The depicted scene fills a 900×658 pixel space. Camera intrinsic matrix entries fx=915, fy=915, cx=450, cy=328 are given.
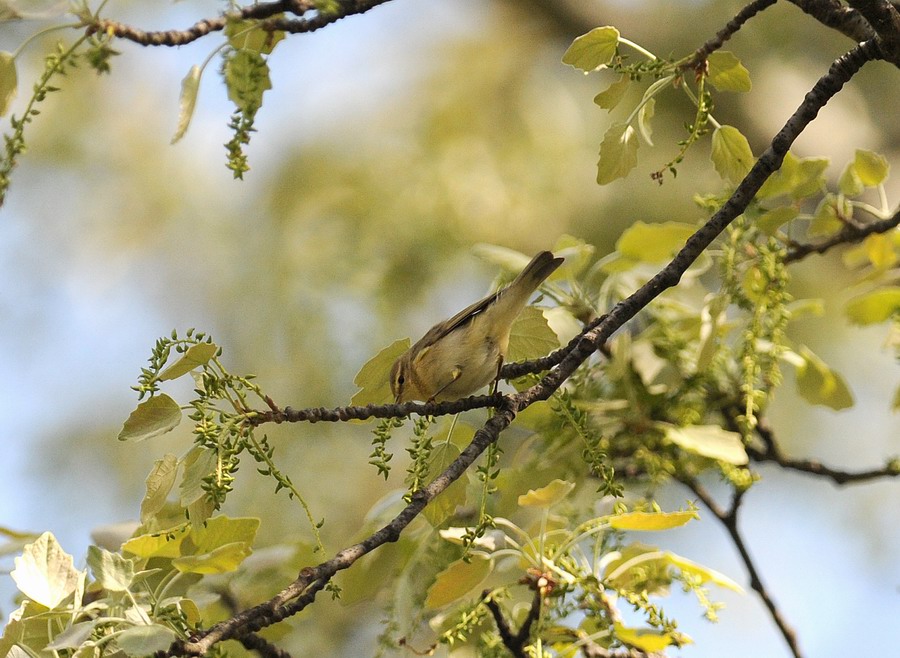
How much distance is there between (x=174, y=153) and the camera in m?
6.30

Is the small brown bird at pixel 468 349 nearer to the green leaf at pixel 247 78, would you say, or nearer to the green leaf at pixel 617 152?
the green leaf at pixel 617 152

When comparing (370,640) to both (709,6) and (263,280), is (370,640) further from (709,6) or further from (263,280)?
(709,6)

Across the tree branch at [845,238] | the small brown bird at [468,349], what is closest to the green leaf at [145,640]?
the small brown bird at [468,349]

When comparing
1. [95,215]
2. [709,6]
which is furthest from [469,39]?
[95,215]

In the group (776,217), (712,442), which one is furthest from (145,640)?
(776,217)

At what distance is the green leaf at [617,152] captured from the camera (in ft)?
5.19

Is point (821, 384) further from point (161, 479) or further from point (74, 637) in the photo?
point (74, 637)

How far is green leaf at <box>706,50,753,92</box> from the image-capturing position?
1.53 meters

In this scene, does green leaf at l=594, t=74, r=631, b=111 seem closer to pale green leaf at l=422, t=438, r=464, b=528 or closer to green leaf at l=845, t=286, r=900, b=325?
pale green leaf at l=422, t=438, r=464, b=528

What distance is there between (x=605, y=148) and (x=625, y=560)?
0.76 m

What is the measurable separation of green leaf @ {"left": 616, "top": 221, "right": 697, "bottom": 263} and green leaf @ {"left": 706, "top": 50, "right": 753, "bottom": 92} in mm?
607

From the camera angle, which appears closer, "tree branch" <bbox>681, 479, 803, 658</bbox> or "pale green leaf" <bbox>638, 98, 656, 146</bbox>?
"pale green leaf" <bbox>638, 98, 656, 146</bbox>

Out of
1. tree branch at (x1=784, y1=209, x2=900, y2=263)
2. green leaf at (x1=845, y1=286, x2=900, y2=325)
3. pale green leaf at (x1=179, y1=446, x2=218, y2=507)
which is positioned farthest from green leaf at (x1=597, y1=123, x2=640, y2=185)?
green leaf at (x1=845, y1=286, x2=900, y2=325)

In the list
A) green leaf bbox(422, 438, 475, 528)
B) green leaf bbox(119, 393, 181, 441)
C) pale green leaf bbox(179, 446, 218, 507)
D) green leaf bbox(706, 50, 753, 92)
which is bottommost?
green leaf bbox(422, 438, 475, 528)
